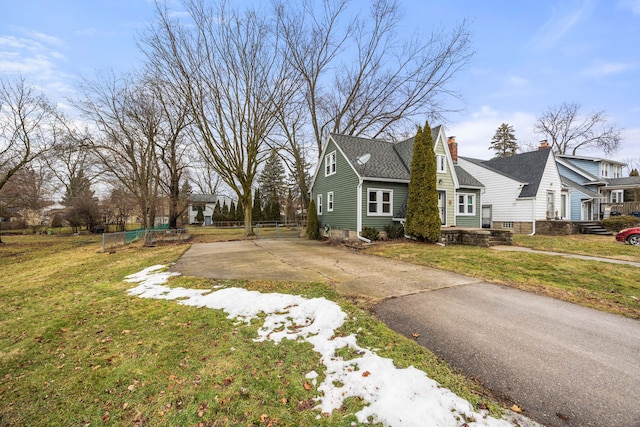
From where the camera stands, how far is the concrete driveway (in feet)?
7.29

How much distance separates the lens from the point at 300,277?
21.4 ft

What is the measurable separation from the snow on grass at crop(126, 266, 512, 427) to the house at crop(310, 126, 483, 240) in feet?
30.7

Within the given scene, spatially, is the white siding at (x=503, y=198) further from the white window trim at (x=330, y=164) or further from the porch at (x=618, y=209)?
the white window trim at (x=330, y=164)

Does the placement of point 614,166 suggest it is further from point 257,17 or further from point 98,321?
point 98,321

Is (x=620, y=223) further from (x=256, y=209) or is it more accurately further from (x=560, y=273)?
(x=256, y=209)

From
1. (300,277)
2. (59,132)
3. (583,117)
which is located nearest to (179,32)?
(59,132)

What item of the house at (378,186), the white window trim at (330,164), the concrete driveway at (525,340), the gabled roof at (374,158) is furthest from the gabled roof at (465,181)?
the concrete driveway at (525,340)

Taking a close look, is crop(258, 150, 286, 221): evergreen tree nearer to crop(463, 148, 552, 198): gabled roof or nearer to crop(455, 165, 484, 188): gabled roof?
crop(463, 148, 552, 198): gabled roof

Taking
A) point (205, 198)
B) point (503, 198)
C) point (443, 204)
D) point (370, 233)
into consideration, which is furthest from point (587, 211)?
point (205, 198)

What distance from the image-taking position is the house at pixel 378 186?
13.5 m

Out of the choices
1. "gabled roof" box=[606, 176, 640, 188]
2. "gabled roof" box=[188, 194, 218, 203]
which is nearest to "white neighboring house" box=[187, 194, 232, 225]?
"gabled roof" box=[188, 194, 218, 203]

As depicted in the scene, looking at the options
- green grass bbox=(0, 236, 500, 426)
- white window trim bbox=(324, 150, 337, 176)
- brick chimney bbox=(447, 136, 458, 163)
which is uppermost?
brick chimney bbox=(447, 136, 458, 163)

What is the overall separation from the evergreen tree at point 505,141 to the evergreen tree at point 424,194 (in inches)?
1388

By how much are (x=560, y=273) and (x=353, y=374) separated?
6708mm
